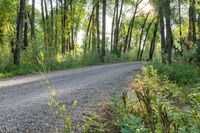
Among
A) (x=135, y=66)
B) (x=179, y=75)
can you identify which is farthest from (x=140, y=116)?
(x=135, y=66)

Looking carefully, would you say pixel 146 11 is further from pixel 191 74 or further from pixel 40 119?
pixel 40 119

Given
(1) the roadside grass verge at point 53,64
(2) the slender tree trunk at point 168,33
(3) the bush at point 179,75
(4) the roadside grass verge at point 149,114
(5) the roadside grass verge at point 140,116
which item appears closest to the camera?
(4) the roadside grass verge at point 149,114

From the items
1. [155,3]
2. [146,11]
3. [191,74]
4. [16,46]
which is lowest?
[191,74]

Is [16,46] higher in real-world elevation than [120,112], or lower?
higher

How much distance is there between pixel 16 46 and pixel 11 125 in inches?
525

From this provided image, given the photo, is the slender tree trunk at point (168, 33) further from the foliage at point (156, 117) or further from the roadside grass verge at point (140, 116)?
the foliage at point (156, 117)

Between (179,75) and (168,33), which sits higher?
(168,33)

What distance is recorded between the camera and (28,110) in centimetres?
614

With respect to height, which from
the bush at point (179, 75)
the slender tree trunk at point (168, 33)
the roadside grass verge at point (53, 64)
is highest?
the slender tree trunk at point (168, 33)

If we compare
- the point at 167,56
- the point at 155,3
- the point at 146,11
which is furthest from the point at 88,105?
the point at 146,11

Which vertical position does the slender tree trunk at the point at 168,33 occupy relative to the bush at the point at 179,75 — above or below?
above

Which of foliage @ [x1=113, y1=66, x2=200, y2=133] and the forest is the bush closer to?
the forest

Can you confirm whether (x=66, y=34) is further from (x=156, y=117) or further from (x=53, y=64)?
(x=156, y=117)

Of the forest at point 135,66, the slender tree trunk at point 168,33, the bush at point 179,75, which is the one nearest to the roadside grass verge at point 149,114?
the forest at point 135,66
